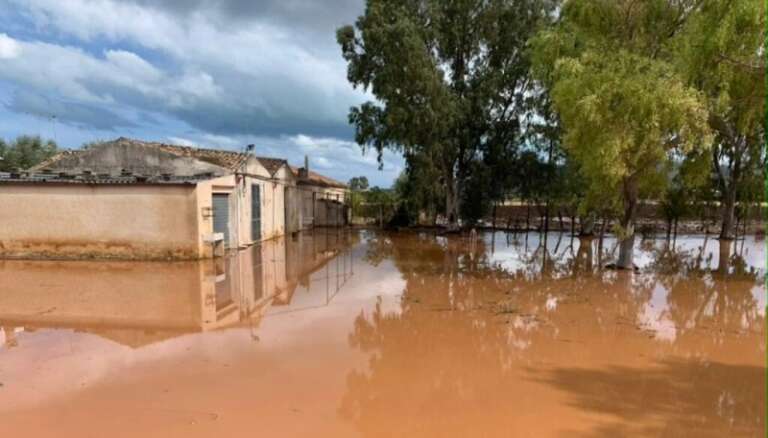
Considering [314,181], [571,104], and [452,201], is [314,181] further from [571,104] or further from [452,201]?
[571,104]

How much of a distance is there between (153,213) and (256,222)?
513 centimetres

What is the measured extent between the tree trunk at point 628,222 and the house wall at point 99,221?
12598mm

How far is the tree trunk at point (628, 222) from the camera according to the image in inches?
511

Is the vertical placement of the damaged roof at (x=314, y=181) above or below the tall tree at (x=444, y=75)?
below

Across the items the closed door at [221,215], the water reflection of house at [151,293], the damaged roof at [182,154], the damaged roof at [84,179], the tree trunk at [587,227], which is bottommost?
the water reflection of house at [151,293]

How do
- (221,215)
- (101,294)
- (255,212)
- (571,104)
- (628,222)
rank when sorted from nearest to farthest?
(101,294) < (571,104) < (628,222) < (221,215) < (255,212)

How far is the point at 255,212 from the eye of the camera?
742 inches

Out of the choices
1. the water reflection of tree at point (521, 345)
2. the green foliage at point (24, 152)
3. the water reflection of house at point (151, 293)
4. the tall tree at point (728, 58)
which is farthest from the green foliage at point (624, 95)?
the green foliage at point (24, 152)

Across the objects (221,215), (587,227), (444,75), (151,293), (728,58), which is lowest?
(151,293)

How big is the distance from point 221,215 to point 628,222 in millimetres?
12685

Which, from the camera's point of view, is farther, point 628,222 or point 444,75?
point 444,75

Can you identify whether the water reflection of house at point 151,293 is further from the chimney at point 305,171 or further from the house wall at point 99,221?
the chimney at point 305,171

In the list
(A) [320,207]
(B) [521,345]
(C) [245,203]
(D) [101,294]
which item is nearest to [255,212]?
(C) [245,203]

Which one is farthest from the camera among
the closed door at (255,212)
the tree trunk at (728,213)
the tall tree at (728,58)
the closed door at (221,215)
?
the tree trunk at (728,213)
